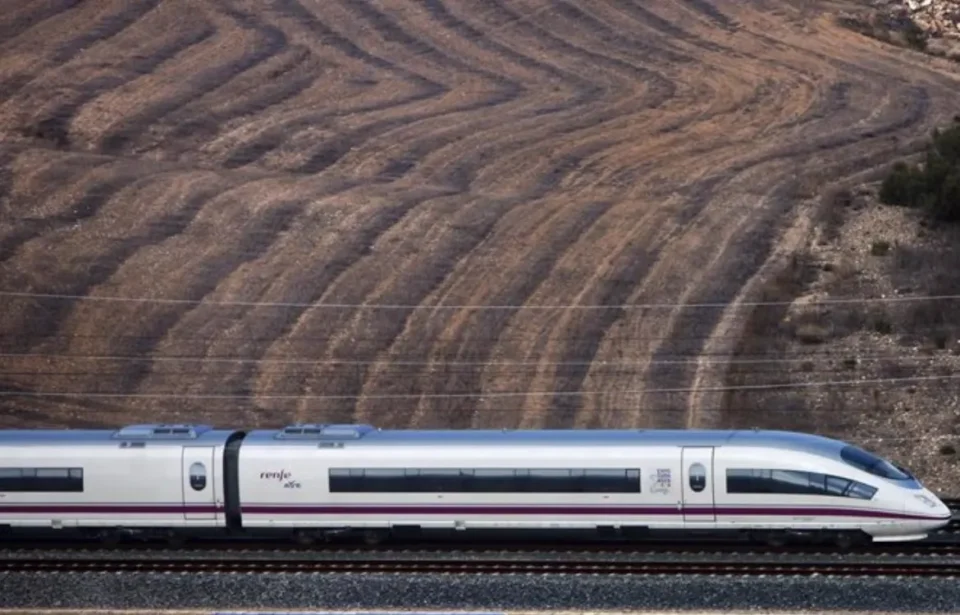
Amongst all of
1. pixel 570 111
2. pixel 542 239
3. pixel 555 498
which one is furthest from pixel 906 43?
pixel 555 498

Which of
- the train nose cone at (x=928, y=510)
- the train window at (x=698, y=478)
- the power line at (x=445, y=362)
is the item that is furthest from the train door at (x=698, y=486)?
the power line at (x=445, y=362)

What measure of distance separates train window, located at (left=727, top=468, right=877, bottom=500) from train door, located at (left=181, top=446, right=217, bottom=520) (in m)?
8.26

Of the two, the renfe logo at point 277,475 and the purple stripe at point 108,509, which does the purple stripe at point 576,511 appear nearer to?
the renfe logo at point 277,475

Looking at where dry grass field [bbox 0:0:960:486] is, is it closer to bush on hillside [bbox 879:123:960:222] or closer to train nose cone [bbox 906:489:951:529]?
bush on hillside [bbox 879:123:960:222]

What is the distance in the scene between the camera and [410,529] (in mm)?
28203

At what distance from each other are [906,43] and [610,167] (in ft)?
58.1

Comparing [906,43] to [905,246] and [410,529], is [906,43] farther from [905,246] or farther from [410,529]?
[410,529]

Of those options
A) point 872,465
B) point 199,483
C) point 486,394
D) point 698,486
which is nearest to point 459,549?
point 698,486

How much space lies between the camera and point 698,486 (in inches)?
1067

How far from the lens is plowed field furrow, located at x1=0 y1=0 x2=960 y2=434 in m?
41.8

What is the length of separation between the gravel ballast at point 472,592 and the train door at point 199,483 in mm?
2115

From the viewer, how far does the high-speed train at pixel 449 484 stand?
88.2 feet

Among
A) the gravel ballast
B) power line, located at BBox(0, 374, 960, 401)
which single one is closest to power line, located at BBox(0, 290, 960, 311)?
power line, located at BBox(0, 374, 960, 401)

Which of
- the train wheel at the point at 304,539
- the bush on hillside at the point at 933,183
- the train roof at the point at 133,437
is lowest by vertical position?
the train wheel at the point at 304,539
